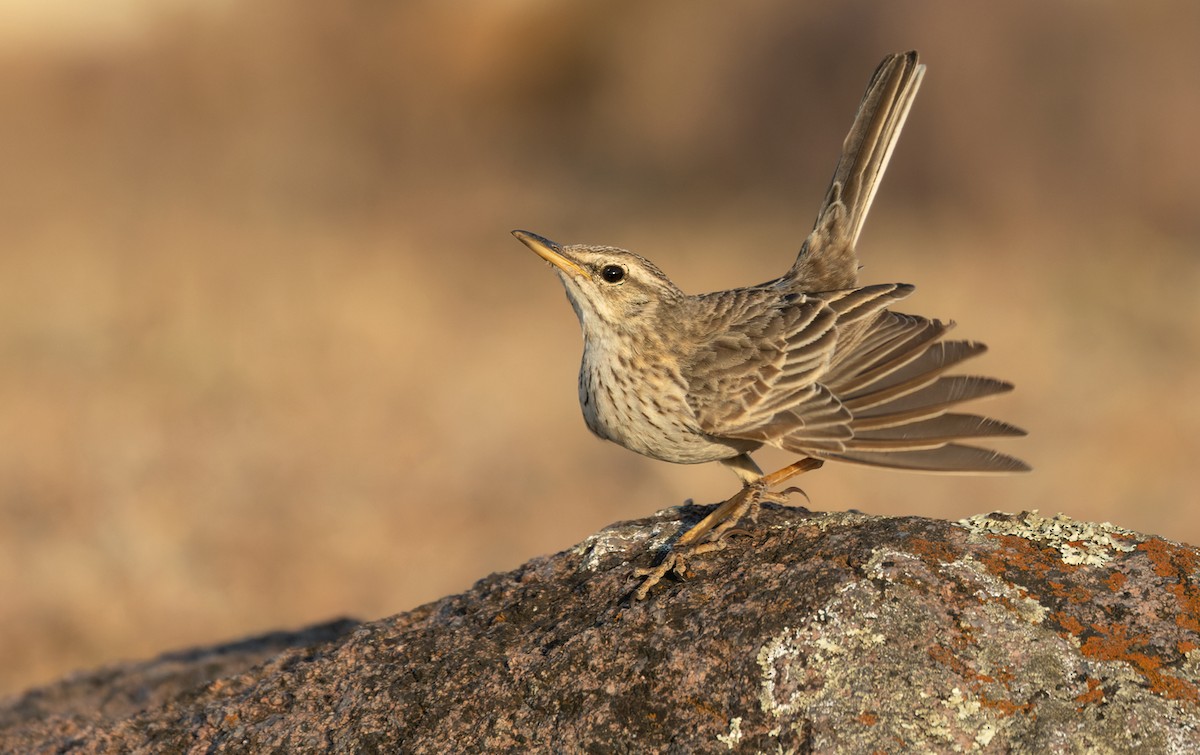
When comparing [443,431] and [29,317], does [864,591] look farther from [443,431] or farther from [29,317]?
[29,317]

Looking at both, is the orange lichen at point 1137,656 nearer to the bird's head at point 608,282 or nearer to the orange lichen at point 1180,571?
the orange lichen at point 1180,571

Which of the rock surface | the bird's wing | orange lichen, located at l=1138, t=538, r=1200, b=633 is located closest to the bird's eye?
the bird's wing

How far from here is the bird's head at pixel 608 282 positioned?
5.58 metres

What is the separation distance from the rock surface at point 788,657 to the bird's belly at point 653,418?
658 millimetres

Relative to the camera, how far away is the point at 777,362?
17.1ft

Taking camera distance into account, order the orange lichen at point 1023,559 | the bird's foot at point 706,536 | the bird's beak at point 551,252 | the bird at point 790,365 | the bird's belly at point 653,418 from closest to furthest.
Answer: the orange lichen at point 1023,559 → the bird's foot at point 706,536 → the bird at point 790,365 → the bird's belly at point 653,418 → the bird's beak at point 551,252

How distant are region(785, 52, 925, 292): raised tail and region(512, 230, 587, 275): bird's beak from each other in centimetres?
113

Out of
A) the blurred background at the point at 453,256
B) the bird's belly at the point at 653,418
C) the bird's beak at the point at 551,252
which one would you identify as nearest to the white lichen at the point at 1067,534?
the bird's belly at the point at 653,418

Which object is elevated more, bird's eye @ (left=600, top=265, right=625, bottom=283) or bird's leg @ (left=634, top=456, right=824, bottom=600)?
bird's eye @ (left=600, top=265, right=625, bottom=283)

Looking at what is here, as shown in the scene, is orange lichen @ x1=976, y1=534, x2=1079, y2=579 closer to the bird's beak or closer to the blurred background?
the bird's beak

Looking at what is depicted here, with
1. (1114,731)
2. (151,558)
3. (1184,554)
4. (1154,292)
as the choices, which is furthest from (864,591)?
(1154,292)

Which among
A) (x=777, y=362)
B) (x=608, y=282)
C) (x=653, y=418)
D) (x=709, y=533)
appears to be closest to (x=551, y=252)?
(x=608, y=282)

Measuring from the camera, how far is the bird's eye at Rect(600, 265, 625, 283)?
222 inches

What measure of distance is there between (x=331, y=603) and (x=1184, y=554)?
7.16 metres
